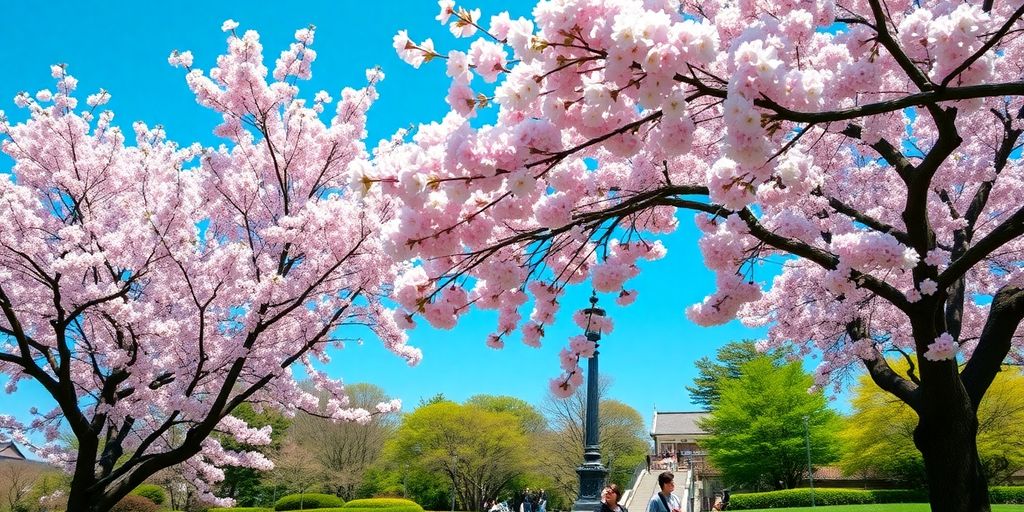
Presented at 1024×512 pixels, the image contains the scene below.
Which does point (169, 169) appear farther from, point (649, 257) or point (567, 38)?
point (567, 38)

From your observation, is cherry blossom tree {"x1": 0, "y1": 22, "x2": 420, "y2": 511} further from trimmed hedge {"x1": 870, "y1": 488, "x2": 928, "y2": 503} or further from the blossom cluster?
trimmed hedge {"x1": 870, "y1": 488, "x2": 928, "y2": 503}

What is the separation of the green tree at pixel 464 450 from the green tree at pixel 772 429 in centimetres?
1321

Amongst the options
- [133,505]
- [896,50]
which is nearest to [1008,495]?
[896,50]

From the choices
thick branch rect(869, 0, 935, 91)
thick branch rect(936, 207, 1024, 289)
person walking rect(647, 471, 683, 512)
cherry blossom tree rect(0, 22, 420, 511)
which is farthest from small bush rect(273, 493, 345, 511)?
thick branch rect(869, 0, 935, 91)

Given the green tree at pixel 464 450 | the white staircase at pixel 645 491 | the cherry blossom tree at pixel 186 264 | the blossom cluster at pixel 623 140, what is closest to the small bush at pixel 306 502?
the green tree at pixel 464 450

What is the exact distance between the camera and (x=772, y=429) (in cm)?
3131

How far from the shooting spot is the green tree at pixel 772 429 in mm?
31250

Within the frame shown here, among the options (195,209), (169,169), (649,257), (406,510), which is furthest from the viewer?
(406,510)

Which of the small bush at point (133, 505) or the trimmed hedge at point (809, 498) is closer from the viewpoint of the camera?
the small bush at point (133, 505)

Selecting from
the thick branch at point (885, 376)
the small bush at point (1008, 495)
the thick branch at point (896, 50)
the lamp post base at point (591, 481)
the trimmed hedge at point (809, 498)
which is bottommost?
the trimmed hedge at point (809, 498)

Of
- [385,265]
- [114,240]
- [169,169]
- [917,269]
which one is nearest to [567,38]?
[917,269]

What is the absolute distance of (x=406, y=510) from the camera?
90.1 feet

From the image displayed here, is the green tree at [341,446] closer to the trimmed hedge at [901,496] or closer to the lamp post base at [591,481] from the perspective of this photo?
the trimmed hedge at [901,496]

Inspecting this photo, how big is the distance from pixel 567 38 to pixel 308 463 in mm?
38911
